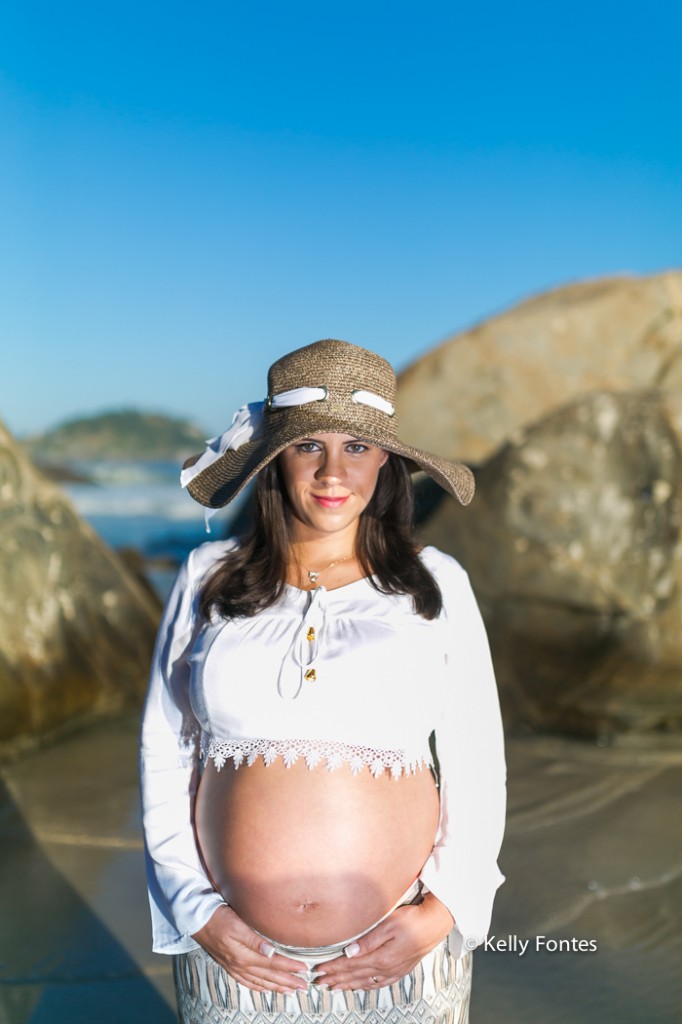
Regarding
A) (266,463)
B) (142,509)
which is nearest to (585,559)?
(266,463)

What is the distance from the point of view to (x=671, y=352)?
8984mm

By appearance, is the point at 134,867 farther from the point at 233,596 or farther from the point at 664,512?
the point at 664,512

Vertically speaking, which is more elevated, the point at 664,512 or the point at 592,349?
the point at 592,349

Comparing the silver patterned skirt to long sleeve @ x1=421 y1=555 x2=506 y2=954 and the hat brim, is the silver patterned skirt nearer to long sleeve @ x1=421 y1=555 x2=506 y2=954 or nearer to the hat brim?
long sleeve @ x1=421 y1=555 x2=506 y2=954

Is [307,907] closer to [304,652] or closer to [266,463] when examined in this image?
[304,652]

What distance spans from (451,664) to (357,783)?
1.04ft

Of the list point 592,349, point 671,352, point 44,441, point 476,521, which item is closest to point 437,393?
point 592,349

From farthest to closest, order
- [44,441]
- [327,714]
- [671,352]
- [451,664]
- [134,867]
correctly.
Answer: [44,441] → [671,352] → [134,867] → [451,664] → [327,714]

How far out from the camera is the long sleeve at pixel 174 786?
77.6 inches

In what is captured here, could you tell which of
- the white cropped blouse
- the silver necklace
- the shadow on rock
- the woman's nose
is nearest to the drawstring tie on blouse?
the white cropped blouse

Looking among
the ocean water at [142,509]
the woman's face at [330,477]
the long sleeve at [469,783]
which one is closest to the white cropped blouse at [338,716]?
the long sleeve at [469,783]

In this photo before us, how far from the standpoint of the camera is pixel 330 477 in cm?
210

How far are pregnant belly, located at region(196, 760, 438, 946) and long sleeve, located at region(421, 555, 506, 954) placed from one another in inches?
3.6

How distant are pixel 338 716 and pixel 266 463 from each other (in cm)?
55
